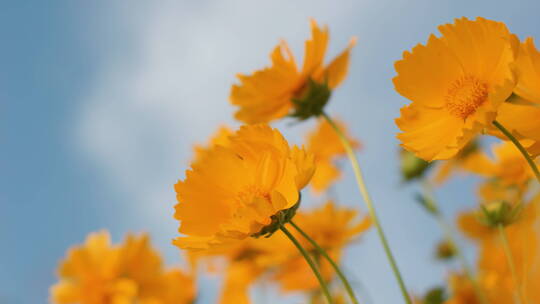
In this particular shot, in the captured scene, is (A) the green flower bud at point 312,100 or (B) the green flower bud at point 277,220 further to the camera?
(A) the green flower bud at point 312,100

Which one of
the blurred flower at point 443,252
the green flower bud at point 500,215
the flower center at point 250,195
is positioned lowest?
the green flower bud at point 500,215

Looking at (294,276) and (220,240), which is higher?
(294,276)

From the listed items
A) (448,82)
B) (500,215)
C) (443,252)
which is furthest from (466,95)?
(443,252)

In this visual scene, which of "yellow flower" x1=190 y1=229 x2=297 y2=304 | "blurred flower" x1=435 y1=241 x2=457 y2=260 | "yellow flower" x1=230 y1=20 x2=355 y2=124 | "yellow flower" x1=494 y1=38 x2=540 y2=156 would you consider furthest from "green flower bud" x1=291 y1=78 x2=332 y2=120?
"blurred flower" x1=435 y1=241 x2=457 y2=260

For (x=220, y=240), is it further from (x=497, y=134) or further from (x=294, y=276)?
(x=294, y=276)

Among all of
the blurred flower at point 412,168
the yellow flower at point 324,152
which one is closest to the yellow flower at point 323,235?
the yellow flower at point 324,152

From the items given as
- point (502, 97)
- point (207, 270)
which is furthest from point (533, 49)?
point (207, 270)

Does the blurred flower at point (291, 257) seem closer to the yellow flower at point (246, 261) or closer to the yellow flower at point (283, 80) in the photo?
the yellow flower at point (246, 261)

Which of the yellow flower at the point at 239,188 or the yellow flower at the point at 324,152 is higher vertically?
the yellow flower at the point at 324,152
